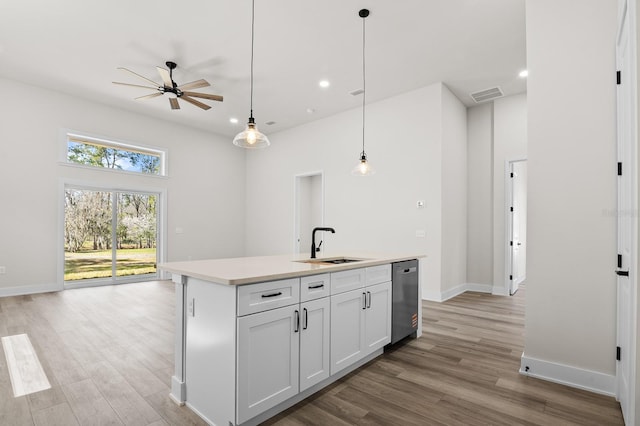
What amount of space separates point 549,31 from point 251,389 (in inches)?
133

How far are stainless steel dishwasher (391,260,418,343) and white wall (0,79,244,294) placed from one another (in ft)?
18.8

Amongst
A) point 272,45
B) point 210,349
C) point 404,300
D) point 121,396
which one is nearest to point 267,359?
point 210,349

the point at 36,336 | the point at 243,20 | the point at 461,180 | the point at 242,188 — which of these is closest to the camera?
the point at 36,336

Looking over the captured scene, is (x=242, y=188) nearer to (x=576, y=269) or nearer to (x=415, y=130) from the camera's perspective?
(x=415, y=130)

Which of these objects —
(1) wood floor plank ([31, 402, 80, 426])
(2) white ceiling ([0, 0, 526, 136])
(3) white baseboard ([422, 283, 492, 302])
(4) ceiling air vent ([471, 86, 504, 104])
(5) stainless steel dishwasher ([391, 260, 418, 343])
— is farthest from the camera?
(4) ceiling air vent ([471, 86, 504, 104])

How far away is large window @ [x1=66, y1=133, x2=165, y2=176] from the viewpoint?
6.01m

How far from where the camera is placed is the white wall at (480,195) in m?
5.77

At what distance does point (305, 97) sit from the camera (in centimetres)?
582

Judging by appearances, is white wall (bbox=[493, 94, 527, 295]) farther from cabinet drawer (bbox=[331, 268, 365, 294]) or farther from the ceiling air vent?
cabinet drawer (bbox=[331, 268, 365, 294])

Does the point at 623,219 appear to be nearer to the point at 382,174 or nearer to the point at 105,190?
the point at 382,174

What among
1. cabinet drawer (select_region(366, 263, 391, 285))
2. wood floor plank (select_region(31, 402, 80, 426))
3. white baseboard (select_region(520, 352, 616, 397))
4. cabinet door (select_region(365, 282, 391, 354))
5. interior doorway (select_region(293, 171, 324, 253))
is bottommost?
wood floor plank (select_region(31, 402, 80, 426))

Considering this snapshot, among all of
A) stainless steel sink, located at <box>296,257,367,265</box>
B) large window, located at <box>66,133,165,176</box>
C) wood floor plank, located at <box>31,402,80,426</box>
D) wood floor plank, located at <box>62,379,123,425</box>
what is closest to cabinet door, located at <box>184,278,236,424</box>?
wood floor plank, located at <box>62,379,123,425</box>

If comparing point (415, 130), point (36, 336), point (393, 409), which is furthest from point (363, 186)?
point (36, 336)

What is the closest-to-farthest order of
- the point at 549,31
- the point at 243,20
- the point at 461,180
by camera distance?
the point at 549,31 < the point at 243,20 < the point at 461,180
